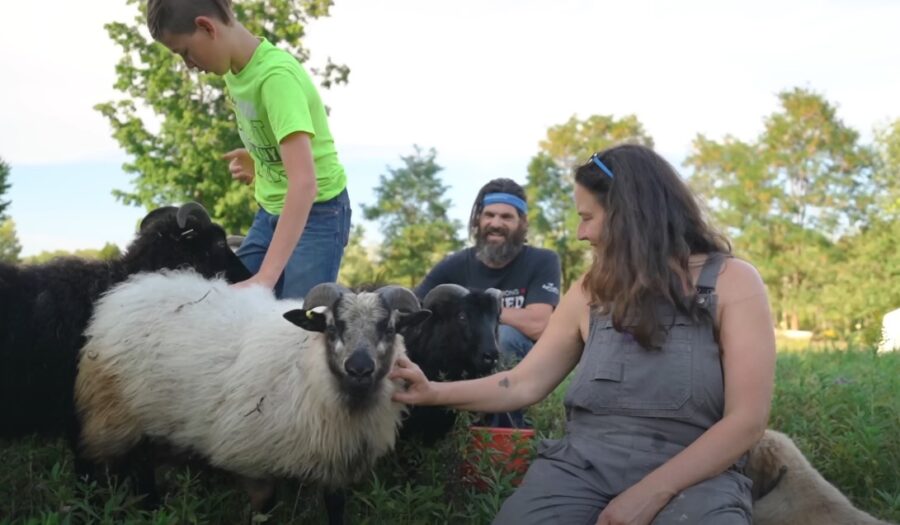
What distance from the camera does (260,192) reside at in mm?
5773

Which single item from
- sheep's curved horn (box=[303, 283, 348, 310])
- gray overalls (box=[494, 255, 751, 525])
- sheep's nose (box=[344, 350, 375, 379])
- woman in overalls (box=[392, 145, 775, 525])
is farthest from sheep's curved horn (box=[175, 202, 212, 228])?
gray overalls (box=[494, 255, 751, 525])

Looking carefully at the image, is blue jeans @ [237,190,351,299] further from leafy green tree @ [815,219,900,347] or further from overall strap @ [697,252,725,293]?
leafy green tree @ [815,219,900,347]

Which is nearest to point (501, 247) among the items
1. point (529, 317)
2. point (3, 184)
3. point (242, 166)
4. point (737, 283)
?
point (529, 317)

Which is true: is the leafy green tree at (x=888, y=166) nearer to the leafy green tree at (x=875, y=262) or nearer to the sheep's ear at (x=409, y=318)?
the leafy green tree at (x=875, y=262)

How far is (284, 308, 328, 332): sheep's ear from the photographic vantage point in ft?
16.4

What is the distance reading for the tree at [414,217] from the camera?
1706 inches

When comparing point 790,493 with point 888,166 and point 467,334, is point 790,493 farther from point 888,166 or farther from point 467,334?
point 888,166

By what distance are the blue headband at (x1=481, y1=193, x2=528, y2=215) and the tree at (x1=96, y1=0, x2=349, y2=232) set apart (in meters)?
19.6

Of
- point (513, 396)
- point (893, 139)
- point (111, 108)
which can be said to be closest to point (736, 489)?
point (513, 396)

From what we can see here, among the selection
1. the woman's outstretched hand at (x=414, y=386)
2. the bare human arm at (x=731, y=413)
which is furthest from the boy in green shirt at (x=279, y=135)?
the bare human arm at (x=731, y=413)

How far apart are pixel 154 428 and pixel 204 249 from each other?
136 cm

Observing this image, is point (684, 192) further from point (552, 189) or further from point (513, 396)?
point (552, 189)

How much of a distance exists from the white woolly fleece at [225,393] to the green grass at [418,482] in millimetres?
237

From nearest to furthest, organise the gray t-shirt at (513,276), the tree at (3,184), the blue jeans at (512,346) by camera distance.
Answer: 1. the blue jeans at (512,346)
2. the gray t-shirt at (513,276)
3. the tree at (3,184)
